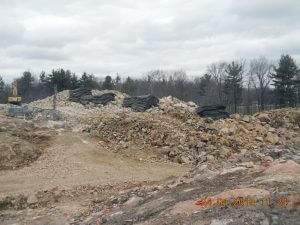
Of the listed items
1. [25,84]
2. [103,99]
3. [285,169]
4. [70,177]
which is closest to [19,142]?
[70,177]

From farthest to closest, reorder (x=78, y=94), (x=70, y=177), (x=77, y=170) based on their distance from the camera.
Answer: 1. (x=78, y=94)
2. (x=77, y=170)
3. (x=70, y=177)

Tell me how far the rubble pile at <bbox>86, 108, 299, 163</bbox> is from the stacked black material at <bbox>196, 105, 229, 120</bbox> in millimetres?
682

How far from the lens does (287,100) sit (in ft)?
136

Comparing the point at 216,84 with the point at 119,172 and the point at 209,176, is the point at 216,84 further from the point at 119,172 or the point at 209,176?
the point at 209,176

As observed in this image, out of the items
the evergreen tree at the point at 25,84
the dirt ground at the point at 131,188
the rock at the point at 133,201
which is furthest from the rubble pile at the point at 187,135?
the evergreen tree at the point at 25,84

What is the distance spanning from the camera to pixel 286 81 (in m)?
40.9

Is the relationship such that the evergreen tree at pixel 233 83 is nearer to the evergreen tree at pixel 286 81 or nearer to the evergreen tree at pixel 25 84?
the evergreen tree at pixel 286 81

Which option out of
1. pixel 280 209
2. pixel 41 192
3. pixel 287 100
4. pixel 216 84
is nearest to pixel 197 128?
pixel 41 192

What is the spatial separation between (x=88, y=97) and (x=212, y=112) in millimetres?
9922

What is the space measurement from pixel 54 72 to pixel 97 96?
70.5 feet

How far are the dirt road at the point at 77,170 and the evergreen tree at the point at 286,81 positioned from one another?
93.5 ft
